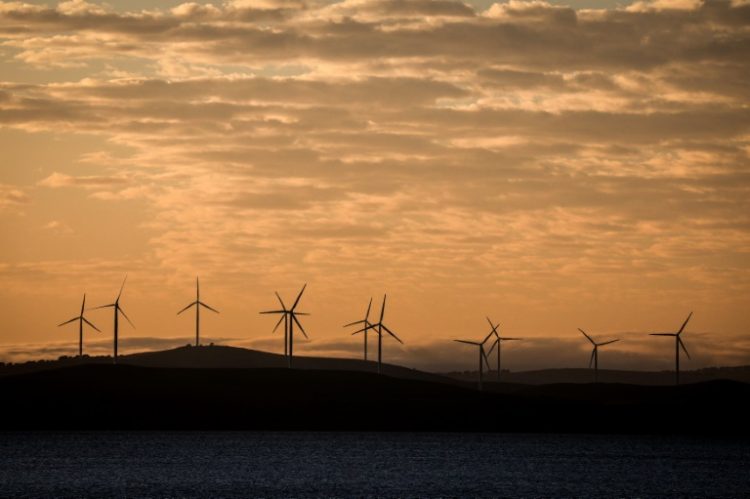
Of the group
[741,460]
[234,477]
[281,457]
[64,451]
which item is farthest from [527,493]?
[64,451]

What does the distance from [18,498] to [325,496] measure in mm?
28507

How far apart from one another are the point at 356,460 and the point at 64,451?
47.1 metres

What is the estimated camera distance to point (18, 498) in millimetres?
117375

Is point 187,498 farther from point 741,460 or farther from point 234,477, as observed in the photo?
point 741,460

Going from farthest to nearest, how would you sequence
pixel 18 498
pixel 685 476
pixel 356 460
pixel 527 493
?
pixel 356 460
pixel 685 476
pixel 527 493
pixel 18 498

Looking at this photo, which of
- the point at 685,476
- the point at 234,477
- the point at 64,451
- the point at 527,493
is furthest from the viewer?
the point at 64,451

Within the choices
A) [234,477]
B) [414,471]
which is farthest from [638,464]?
[234,477]

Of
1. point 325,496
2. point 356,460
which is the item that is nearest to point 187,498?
point 325,496

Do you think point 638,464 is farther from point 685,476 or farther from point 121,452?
point 121,452

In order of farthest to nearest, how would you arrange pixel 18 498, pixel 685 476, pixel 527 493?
pixel 685 476 < pixel 527 493 < pixel 18 498

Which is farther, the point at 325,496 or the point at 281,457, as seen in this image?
the point at 281,457

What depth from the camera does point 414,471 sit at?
161 meters

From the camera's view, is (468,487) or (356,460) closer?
(468,487)

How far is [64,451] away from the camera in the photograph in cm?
19625
